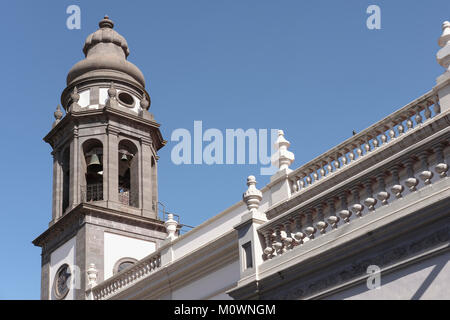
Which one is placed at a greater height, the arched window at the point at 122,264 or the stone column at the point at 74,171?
the stone column at the point at 74,171

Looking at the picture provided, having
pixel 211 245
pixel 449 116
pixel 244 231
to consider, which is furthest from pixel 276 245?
pixel 211 245

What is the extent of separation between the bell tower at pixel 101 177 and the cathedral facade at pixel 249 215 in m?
0.05

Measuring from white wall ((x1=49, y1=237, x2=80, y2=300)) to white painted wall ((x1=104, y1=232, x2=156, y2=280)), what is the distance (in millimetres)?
1124

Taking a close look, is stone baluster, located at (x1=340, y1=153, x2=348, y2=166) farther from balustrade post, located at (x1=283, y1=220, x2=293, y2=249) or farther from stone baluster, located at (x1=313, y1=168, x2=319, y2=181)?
balustrade post, located at (x1=283, y1=220, x2=293, y2=249)

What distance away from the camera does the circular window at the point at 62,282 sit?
28.2 metres

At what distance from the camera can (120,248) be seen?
94.1 feet

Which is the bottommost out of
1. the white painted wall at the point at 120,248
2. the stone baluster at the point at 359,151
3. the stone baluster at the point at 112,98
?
the stone baluster at the point at 359,151

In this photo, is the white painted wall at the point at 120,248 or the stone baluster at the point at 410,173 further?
the white painted wall at the point at 120,248

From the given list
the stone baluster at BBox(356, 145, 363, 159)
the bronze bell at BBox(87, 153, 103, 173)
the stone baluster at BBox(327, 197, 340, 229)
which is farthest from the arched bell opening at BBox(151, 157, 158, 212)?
the stone baluster at BBox(327, 197, 340, 229)

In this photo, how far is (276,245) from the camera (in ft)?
43.0

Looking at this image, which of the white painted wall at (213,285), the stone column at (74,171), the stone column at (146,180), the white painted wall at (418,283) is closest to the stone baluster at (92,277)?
the stone column at (74,171)

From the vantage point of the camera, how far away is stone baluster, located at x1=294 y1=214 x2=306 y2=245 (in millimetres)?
12734

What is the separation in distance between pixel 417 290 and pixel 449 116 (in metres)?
4.43

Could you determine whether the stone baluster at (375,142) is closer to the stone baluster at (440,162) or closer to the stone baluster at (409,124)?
the stone baluster at (409,124)
